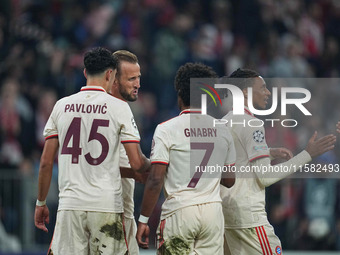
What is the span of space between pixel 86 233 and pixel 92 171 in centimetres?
56

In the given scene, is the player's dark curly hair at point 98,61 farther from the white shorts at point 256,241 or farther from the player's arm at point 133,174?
the white shorts at point 256,241

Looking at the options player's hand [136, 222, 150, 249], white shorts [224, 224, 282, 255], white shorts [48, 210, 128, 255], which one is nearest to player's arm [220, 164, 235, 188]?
white shorts [224, 224, 282, 255]

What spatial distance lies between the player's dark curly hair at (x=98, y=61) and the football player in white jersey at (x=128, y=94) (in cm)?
51

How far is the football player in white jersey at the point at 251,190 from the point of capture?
7094mm

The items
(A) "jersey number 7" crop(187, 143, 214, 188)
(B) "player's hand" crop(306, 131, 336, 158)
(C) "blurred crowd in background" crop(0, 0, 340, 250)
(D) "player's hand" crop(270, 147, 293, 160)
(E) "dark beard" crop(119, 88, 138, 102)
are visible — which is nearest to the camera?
(A) "jersey number 7" crop(187, 143, 214, 188)

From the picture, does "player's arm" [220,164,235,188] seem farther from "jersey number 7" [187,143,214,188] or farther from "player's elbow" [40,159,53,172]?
"player's elbow" [40,159,53,172]

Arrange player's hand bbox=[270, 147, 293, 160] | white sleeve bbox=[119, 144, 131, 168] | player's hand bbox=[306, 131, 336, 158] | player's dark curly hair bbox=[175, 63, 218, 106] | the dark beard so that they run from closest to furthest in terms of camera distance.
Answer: player's dark curly hair bbox=[175, 63, 218, 106], player's hand bbox=[306, 131, 336, 158], white sleeve bbox=[119, 144, 131, 168], player's hand bbox=[270, 147, 293, 160], the dark beard

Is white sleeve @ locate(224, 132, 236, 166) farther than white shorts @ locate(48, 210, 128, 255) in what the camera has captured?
Yes

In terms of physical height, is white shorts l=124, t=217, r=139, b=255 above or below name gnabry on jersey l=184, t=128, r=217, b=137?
below

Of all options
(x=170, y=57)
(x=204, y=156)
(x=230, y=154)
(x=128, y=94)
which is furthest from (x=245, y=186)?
(x=170, y=57)

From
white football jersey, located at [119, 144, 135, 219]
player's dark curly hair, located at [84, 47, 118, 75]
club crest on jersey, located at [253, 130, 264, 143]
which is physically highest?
player's dark curly hair, located at [84, 47, 118, 75]

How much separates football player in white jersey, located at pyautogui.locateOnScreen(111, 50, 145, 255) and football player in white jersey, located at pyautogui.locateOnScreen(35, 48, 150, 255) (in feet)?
1.54

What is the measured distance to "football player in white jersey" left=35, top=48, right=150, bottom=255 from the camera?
21.7ft

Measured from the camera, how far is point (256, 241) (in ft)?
23.4
